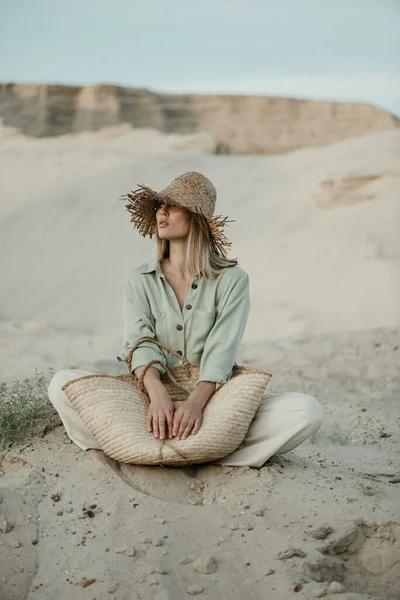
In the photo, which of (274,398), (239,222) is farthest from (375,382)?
(239,222)

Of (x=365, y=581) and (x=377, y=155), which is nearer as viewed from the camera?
(x=365, y=581)

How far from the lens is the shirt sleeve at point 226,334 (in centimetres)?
338

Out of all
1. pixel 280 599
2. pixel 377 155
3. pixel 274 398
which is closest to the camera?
pixel 280 599

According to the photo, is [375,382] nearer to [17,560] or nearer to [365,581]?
[365,581]

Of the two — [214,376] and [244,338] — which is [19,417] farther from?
[244,338]

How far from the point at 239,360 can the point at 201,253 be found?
11.0 feet

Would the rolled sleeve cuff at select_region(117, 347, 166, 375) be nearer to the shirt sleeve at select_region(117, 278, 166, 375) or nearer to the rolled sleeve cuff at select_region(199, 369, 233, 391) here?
the shirt sleeve at select_region(117, 278, 166, 375)

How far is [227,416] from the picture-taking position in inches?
129

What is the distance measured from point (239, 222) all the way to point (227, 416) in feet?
26.9

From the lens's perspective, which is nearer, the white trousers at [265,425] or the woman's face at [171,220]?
the white trousers at [265,425]

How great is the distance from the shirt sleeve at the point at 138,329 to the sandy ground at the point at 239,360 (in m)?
0.46

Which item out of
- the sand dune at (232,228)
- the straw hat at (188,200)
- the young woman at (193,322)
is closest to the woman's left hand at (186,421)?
the young woman at (193,322)

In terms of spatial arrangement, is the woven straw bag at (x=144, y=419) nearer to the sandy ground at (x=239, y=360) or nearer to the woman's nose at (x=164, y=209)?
the sandy ground at (x=239, y=360)

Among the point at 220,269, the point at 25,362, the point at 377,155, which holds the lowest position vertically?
the point at 25,362
